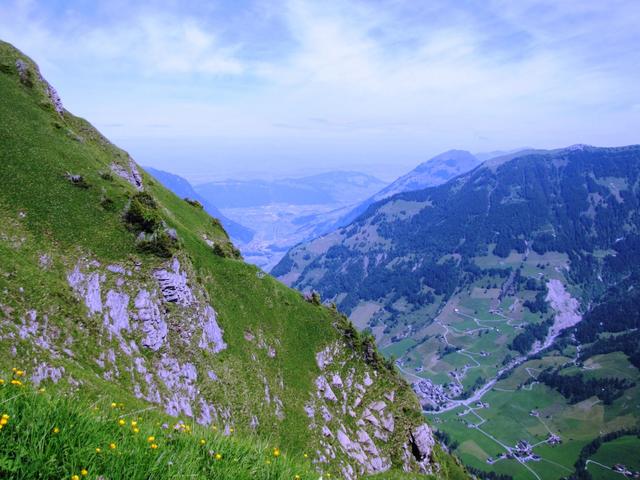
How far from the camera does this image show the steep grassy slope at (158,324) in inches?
1231

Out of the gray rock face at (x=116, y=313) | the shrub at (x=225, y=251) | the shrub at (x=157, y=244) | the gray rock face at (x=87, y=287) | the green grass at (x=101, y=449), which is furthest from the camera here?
the shrub at (x=225, y=251)

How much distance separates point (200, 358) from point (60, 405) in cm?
3525

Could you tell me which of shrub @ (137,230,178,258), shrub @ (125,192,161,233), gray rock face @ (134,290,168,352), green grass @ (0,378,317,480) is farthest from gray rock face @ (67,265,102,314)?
green grass @ (0,378,317,480)

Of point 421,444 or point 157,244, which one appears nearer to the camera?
point 157,244

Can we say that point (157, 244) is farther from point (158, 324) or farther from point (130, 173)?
point (130, 173)

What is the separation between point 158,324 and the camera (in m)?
40.1

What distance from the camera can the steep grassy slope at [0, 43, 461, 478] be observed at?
3127 centimetres

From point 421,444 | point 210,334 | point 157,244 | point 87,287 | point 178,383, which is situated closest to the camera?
point 87,287

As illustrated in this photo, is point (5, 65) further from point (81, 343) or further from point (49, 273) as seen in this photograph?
point (81, 343)

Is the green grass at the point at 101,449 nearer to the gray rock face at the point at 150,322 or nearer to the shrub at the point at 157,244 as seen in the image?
the gray rock face at the point at 150,322

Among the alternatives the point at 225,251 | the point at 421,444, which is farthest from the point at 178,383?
the point at 421,444

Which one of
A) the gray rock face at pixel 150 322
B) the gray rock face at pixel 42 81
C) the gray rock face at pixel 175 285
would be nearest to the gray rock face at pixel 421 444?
the gray rock face at pixel 175 285

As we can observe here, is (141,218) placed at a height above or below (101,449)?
above

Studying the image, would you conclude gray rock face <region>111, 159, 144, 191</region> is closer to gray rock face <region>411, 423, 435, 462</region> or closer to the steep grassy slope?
the steep grassy slope
